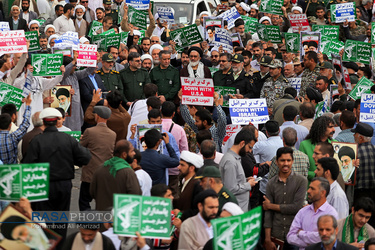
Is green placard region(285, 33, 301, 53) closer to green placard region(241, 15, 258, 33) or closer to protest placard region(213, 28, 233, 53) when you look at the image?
protest placard region(213, 28, 233, 53)

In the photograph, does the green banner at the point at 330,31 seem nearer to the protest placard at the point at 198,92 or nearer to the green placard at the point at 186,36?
the green placard at the point at 186,36

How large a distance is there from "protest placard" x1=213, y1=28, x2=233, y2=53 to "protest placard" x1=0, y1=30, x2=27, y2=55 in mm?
5577

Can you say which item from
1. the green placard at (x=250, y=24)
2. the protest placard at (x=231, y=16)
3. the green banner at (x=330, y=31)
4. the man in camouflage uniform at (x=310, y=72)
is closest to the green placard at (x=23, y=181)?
the man in camouflage uniform at (x=310, y=72)

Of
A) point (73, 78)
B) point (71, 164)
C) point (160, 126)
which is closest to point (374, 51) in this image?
point (73, 78)

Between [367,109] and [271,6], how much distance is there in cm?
995

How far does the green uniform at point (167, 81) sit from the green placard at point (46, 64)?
2244mm

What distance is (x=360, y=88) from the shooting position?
1398 cm

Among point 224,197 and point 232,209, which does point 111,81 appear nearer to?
point 224,197

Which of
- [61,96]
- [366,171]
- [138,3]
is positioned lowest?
[366,171]

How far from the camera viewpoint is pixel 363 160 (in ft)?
32.6

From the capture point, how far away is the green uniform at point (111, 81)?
14.5 m

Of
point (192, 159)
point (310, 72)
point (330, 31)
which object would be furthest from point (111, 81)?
point (330, 31)

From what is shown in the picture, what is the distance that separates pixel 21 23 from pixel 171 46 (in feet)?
16.5

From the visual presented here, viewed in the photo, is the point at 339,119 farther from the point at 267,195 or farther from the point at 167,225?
the point at 167,225
